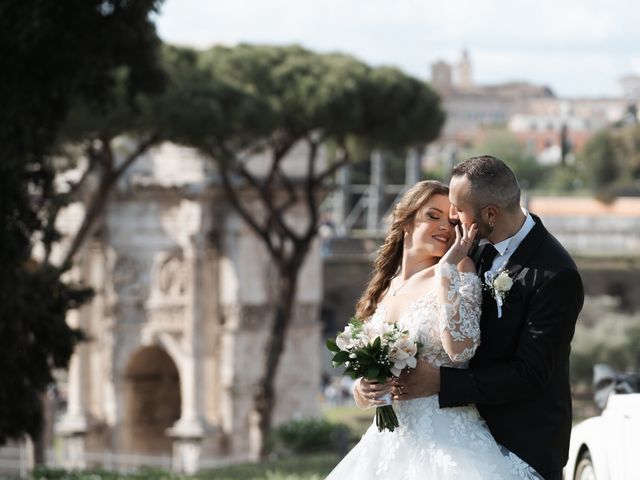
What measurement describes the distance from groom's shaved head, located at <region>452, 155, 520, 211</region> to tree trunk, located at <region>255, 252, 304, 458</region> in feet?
70.2

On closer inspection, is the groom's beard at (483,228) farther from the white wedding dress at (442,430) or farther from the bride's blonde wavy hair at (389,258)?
the bride's blonde wavy hair at (389,258)

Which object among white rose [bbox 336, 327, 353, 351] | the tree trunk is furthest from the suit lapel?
the tree trunk

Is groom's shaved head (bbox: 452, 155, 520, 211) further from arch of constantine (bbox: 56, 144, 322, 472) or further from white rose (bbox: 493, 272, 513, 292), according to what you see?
arch of constantine (bbox: 56, 144, 322, 472)

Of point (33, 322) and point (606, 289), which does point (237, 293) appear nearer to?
point (33, 322)

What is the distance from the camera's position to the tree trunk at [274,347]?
26.2 metres

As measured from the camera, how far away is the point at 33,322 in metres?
14.3

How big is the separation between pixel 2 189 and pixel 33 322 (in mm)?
1301

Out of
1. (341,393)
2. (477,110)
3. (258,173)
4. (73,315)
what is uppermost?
(477,110)

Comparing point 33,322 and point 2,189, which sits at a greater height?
point 2,189

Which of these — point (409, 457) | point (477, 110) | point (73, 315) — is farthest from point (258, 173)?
point (477, 110)

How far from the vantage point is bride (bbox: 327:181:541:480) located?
4902 mm

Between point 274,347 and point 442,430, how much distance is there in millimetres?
21272

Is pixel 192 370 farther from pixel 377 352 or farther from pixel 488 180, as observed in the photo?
pixel 488 180

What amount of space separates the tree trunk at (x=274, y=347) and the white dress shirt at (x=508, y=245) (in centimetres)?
2123
